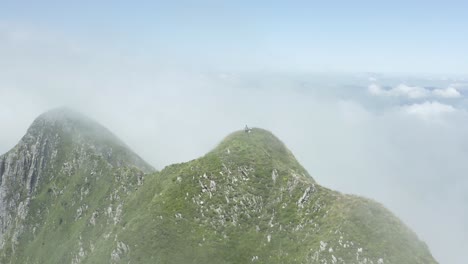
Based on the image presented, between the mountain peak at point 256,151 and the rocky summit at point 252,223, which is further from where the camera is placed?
the mountain peak at point 256,151

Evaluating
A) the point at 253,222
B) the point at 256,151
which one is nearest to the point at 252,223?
the point at 253,222

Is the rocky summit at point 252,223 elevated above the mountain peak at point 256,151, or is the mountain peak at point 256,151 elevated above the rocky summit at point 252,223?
the mountain peak at point 256,151

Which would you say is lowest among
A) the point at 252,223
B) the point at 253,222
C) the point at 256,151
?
the point at 252,223

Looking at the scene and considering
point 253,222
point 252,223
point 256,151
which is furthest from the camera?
point 256,151

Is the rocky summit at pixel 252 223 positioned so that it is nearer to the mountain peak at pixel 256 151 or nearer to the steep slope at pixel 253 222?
the steep slope at pixel 253 222

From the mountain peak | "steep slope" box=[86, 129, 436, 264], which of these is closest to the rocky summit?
"steep slope" box=[86, 129, 436, 264]

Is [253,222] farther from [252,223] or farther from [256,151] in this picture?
[256,151]

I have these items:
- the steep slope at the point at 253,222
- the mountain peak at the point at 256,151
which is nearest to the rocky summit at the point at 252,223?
the steep slope at the point at 253,222

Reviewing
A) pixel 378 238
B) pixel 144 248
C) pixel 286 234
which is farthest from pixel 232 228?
pixel 378 238

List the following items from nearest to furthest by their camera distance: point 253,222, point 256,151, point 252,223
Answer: point 252,223 < point 253,222 < point 256,151
